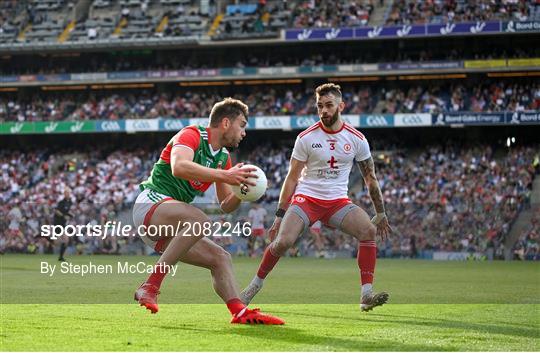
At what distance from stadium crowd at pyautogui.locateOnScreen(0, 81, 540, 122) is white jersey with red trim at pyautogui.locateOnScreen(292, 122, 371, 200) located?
37.7 metres

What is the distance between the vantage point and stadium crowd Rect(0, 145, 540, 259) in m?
31.4

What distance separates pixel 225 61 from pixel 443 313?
148ft

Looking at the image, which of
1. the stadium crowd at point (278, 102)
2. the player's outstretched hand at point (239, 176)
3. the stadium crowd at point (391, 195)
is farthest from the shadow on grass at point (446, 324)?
the stadium crowd at point (278, 102)

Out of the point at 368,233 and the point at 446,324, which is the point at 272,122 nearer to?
the point at 368,233

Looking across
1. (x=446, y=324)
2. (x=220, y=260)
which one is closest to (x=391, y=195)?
(x=446, y=324)

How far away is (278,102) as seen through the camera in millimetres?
53750

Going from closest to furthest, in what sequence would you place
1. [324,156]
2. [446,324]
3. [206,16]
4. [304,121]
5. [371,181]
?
[446,324]
[324,156]
[371,181]
[304,121]
[206,16]

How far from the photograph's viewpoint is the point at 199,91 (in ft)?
184

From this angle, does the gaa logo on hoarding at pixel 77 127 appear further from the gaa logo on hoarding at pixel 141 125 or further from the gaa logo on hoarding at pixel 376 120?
the gaa logo on hoarding at pixel 376 120

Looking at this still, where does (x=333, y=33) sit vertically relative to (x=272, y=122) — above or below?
above

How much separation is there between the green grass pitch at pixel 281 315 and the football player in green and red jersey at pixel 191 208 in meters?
0.36

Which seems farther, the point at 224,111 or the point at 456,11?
the point at 456,11

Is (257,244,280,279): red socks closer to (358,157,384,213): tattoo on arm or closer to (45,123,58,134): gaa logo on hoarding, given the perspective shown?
(358,157,384,213): tattoo on arm

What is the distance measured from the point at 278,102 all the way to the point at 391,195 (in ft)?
42.3
